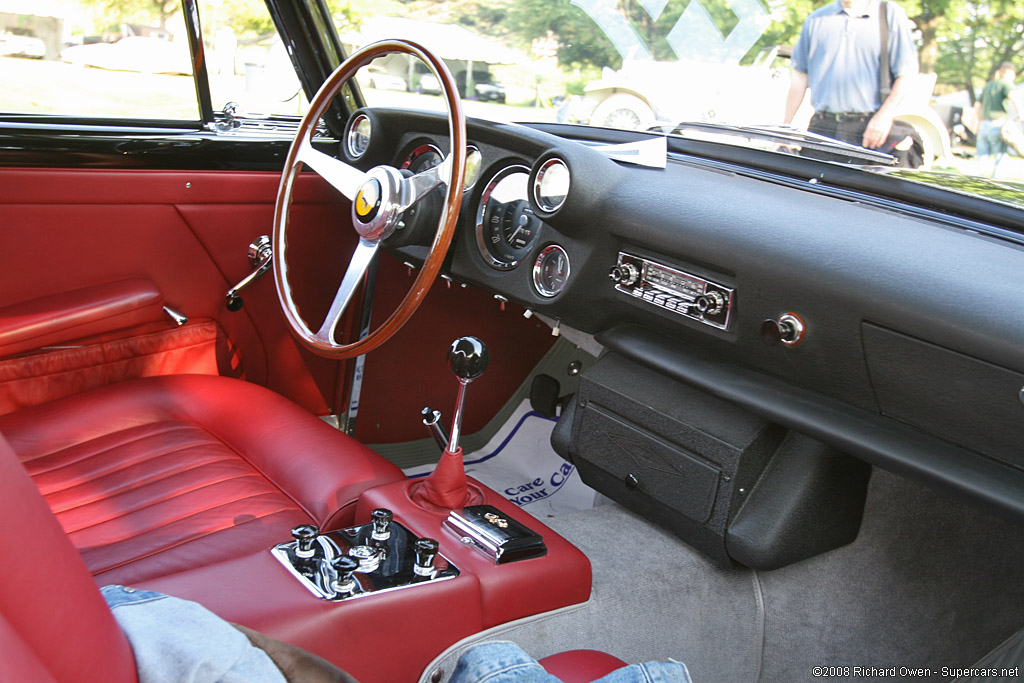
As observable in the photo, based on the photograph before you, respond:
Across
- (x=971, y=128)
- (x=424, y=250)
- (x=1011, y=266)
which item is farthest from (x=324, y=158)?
(x=971, y=128)

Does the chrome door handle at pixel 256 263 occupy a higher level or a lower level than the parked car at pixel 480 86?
lower

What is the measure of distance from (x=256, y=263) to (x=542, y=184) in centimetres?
84

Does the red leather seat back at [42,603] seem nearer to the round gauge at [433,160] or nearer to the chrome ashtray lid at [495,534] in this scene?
the chrome ashtray lid at [495,534]

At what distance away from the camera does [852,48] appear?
227 centimetres

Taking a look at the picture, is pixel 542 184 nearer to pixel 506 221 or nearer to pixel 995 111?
pixel 506 221

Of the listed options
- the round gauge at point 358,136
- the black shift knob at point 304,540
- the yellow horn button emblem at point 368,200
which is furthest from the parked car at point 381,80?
the black shift knob at point 304,540

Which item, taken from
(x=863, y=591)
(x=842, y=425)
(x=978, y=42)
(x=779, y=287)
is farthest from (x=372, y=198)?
(x=978, y=42)

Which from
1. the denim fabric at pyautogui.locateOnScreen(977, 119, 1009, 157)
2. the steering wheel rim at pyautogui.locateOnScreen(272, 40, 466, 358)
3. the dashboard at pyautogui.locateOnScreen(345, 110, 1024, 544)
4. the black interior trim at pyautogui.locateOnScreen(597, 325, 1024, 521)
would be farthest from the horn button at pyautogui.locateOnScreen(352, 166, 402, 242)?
the denim fabric at pyautogui.locateOnScreen(977, 119, 1009, 157)

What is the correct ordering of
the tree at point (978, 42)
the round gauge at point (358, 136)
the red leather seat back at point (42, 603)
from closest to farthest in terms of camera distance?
the red leather seat back at point (42, 603), the round gauge at point (358, 136), the tree at point (978, 42)

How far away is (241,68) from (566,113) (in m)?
0.80

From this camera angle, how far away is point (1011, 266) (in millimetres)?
1307

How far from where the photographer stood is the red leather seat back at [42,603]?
1.94 feet

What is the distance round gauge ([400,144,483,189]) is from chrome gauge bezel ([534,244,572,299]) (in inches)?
8.4

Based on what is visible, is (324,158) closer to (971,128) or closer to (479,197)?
(479,197)
